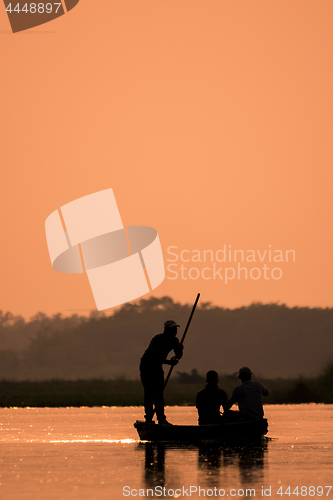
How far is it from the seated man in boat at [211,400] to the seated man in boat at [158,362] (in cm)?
102

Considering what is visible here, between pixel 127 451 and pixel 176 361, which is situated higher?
pixel 176 361

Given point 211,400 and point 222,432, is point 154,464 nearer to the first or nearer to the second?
point 222,432

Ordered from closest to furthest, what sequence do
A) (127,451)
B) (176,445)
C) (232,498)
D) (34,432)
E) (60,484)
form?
(232,498)
(60,484)
(127,451)
(176,445)
(34,432)

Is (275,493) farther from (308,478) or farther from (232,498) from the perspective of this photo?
(308,478)

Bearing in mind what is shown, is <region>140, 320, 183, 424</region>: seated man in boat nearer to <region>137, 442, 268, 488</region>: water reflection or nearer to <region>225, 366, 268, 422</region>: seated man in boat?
<region>137, 442, 268, 488</region>: water reflection

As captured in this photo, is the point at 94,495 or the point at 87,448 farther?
the point at 87,448

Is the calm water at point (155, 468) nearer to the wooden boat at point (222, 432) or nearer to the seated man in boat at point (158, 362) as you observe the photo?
the wooden boat at point (222, 432)

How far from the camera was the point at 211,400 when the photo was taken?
60.3 feet

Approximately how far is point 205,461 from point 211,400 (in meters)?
4.10

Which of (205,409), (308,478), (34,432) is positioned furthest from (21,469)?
(34,432)

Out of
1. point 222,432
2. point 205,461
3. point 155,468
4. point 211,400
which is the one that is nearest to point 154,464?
point 155,468

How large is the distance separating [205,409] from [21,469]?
5.83 metres

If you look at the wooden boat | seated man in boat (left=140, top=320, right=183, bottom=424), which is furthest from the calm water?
seated man in boat (left=140, top=320, right=183, bottom=424)

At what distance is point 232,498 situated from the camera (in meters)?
10.1
